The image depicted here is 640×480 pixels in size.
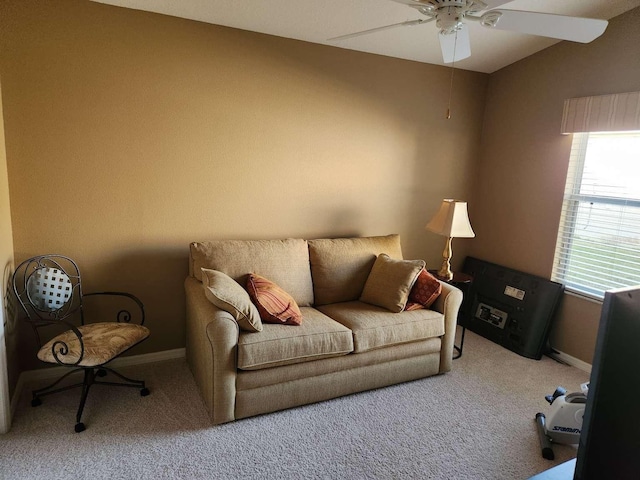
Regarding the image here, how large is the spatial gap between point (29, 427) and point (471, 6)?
10.3 ft

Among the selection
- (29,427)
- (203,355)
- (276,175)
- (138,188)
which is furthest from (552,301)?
(29,427)

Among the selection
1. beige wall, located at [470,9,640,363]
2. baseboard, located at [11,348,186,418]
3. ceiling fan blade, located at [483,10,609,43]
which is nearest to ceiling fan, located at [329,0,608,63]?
ceiling fan blade, located at [483,10,609,43]

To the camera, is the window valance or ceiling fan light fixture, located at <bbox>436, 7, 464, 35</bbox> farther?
the window valance

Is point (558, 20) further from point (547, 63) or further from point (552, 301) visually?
point (552, 301)

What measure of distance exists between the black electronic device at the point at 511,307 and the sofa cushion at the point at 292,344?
4.92ft

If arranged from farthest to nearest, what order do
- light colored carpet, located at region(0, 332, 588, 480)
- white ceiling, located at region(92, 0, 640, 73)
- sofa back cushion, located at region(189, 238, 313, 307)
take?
sofa back cushion, located at region(189, 238, 313, 307) < white ceiling, located at region(92, 0, 640, 73) < light colored carpet, located at region(0, 332, 588, 480)

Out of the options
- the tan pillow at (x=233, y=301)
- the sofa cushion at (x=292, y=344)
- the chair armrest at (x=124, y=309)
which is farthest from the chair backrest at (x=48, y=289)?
the sofa cushion at (x=292, y=344)

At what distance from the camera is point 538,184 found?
3684mm

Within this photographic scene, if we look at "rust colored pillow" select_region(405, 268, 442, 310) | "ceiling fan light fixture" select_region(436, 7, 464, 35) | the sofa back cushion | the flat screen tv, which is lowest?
"rust colored pillow" select_region(405, 268, 442, 310)

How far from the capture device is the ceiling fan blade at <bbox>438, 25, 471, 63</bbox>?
7.31 ft

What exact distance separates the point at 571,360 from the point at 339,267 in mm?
2110

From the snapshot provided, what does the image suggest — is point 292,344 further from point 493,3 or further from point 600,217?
point 600,217

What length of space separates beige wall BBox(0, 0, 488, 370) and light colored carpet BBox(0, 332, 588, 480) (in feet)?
2.35

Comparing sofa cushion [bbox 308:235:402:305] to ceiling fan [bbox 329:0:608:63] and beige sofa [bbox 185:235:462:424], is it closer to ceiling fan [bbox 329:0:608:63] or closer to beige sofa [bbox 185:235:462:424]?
beige sofa [bbox 185:235:462:424]
